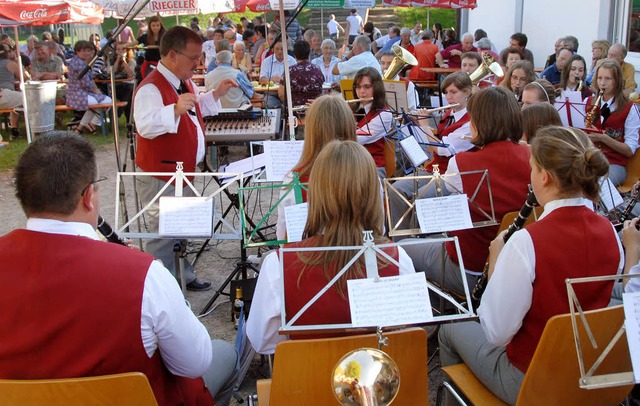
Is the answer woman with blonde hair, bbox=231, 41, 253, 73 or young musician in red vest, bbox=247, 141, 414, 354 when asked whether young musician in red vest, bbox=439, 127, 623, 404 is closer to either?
young musician in red vest, bbox=247, 141, 414, 354

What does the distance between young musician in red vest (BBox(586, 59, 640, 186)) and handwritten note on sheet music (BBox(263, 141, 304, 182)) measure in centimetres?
245

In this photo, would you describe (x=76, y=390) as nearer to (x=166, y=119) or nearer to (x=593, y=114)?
(x=166, y=119)

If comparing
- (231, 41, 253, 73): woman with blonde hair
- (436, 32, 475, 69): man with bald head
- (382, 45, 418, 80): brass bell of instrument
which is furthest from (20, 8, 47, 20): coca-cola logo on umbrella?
(436, 32, 475, 69): man with bald head

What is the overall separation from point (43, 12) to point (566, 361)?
8373 millimetres

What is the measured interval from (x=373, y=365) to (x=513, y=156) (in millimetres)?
2173

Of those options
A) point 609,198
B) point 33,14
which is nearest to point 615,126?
point 609,198

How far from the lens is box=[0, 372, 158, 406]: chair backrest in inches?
67.6

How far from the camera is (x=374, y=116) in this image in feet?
18.0

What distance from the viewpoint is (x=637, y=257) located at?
113 inches

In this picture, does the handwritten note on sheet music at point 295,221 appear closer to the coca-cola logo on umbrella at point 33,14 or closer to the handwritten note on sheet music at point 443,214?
the handwritten note on sheet music at point 443,214

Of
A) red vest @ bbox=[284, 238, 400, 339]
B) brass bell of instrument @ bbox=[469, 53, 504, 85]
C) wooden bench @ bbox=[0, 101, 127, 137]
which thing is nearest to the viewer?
red vest @ bbox=[284, 238, 400, 339]

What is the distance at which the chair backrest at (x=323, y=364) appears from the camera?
6.36 feet

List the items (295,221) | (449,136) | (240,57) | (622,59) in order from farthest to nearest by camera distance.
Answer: (240,57) < (622,59) < (449,136) < (295,221)

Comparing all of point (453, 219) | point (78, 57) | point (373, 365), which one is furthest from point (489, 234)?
point (78, 57)
